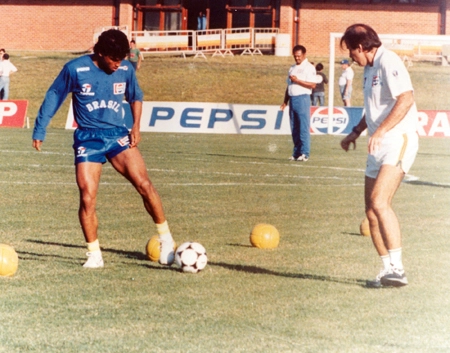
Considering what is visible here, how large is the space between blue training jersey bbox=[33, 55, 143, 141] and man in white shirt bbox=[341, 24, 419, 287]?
7.16ft

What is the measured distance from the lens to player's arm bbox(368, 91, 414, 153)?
721 cm

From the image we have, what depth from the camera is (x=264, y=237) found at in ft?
31.0

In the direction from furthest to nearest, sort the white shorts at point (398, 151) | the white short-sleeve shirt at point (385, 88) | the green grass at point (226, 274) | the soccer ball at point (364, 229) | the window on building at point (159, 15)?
the window on building at point (159, 15) < the soccer ball at point (364, 229) < the white shorts at point (398, 151) < the white short-sleeve shirt at point (385, 88) < the green grass at point (226, 274)

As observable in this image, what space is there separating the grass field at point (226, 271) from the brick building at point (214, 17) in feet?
105

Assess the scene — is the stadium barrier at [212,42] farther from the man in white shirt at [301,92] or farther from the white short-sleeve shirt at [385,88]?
the white short-sleeve shirt at [385,88]

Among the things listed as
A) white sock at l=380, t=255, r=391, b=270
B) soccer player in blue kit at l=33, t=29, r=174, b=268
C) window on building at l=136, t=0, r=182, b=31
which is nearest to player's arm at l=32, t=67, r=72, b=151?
soccer player in blue kit at l=33, t=29, r=174, b=268

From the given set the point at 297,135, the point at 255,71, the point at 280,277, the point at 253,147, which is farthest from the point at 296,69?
the point at 255,71

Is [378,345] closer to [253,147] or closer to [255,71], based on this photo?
[253,147]

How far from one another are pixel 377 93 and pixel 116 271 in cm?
273

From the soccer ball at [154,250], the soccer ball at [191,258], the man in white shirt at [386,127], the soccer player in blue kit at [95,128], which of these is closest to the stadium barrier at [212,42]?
the soccer ball at [154,250]

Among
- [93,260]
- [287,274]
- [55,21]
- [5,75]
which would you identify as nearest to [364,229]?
[287,274]

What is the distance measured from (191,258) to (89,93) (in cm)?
174

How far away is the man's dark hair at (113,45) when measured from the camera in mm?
7945

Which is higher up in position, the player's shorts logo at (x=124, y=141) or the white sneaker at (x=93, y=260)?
the player's shorts logo at (x=124, y=141)
